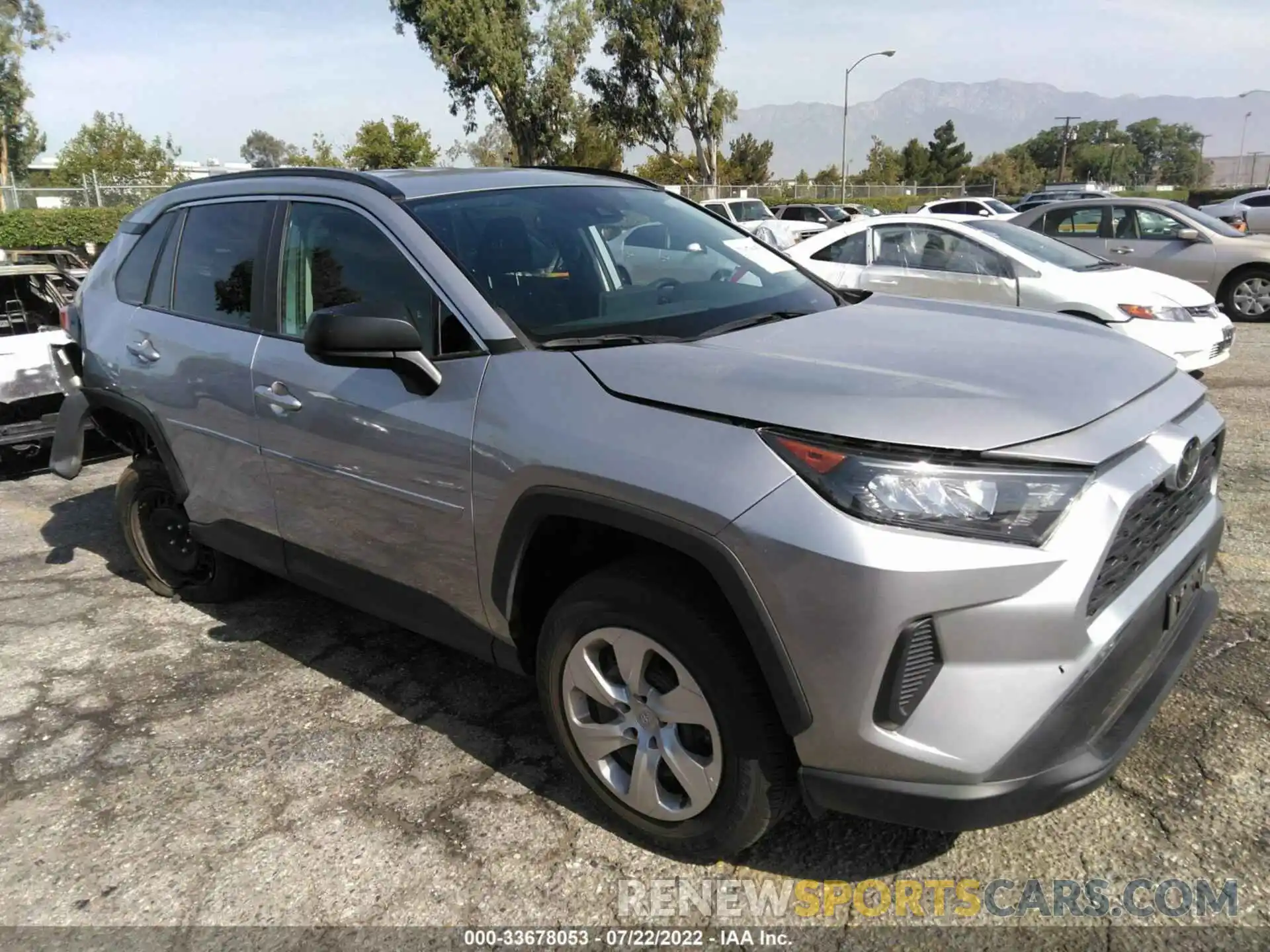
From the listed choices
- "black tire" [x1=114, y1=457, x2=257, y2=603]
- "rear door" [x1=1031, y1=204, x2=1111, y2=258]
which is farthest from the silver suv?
"rear door" [x1=1031, y1=204, x2=1111, y2=258]

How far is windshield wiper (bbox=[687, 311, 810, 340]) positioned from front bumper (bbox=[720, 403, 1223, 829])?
803mm

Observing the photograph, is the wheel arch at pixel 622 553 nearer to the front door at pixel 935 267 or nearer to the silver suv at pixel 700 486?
the silver suv at pixel 700 486

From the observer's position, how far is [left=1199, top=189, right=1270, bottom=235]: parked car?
61.7 feet

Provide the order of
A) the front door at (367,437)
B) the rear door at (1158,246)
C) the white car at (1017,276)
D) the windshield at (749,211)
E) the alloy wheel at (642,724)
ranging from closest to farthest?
1. the alloy wheel at (642,724)
2. the front door at (367,437)
3. the white car at (1017,276)
4. the rear door at (1158,246)
5. the windshield at (749,211)

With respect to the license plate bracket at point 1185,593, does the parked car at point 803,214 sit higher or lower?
higher

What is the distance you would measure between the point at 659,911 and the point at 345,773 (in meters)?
1.17

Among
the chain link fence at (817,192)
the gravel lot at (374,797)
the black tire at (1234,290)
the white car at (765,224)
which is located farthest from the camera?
the chain link fence at (817,192)

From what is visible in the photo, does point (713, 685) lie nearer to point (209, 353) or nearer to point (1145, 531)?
point (1145, 531)

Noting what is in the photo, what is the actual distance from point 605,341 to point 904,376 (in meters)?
0.81

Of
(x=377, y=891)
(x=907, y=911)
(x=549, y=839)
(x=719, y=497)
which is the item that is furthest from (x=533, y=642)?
(x=907, y=911)

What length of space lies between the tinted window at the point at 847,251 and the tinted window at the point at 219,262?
20.1 feet

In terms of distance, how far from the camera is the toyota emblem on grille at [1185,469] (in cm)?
219

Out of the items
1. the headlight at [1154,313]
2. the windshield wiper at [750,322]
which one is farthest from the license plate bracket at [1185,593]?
the headlight at [1154,313]

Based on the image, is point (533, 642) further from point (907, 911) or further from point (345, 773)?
Result: point (907, 911)
